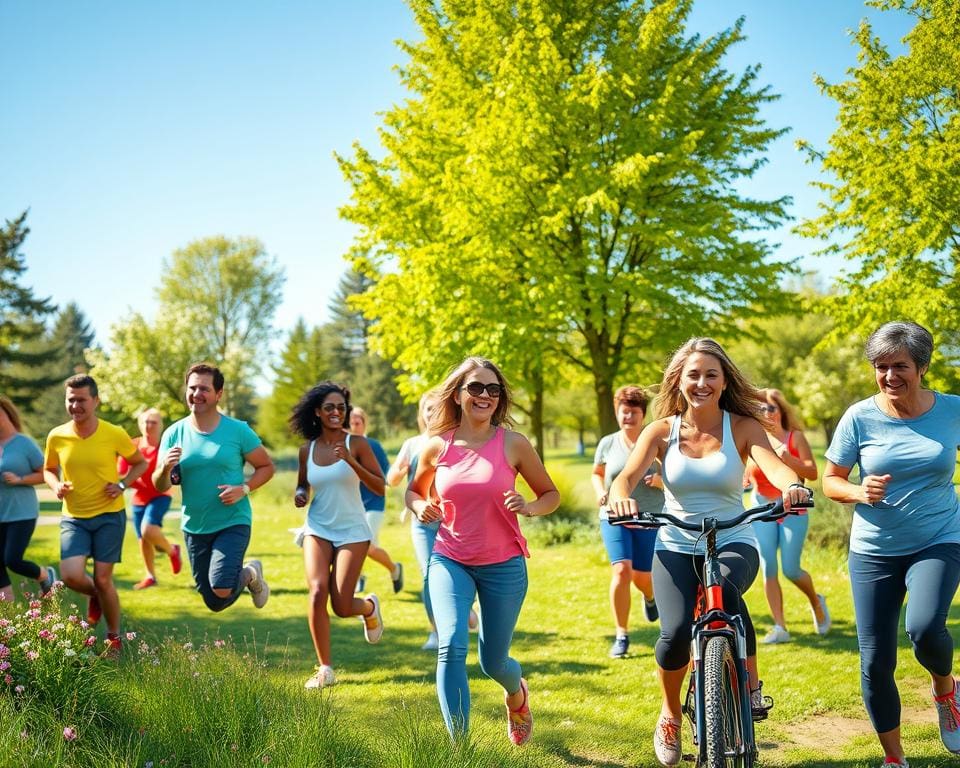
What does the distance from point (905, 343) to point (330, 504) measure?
4266 millimetres

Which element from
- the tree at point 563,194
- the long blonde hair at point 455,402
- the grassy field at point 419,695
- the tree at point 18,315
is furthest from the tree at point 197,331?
the long blonde hair at point 455,402

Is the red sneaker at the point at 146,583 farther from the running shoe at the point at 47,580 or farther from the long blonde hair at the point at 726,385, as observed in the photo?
the long blonde hair at the point at 726,385

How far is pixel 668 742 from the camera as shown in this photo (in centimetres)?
462

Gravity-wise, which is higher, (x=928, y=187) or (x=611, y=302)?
(x=928, y=187)

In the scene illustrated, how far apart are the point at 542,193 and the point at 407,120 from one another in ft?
12.4

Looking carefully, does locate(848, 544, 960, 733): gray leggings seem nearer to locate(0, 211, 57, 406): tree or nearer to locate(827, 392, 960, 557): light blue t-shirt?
locate(827, 392, 960, 557): light blue t-shirt

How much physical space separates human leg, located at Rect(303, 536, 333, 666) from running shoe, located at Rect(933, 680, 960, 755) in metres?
4.17

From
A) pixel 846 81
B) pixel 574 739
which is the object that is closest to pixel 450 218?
pixel 846 81

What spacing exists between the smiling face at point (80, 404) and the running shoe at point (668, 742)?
5302mm

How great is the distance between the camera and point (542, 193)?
57.1ft

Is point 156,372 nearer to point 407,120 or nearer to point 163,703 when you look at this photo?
point 407,120

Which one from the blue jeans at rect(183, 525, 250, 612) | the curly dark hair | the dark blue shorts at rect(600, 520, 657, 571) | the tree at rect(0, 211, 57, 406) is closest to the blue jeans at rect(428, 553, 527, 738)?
the curly dark hair

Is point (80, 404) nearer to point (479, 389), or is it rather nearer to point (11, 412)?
point (11, 412)

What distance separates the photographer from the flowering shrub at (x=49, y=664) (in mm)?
4453
